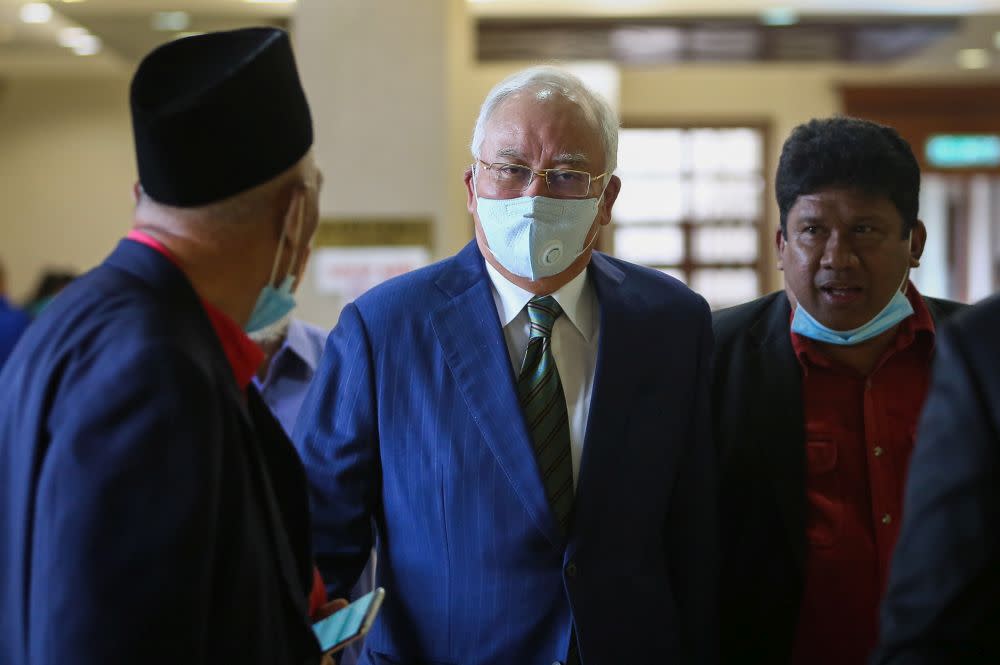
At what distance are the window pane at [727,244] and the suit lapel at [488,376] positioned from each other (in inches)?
356

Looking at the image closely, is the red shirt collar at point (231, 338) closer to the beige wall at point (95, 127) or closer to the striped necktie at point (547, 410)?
the striped necktie at point (547, 410)

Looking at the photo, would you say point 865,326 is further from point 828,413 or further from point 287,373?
point 287,373

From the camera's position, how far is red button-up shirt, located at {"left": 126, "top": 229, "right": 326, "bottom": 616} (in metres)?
1.24

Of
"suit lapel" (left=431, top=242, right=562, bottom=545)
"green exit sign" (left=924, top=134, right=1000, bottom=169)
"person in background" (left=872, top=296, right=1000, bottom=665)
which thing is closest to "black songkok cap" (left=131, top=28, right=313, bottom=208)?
"suit lapel" (left=431, top=242, right=562, bottom=545)

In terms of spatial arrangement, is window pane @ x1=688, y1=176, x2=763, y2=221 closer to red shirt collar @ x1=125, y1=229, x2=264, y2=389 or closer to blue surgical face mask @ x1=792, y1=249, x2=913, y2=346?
blue surgical face mask @ x1=792, y1=249, x2=913, y2=346

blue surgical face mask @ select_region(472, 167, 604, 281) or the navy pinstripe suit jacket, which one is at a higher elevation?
blue surgical face mask @ select_region(472, 167, 604, 281)

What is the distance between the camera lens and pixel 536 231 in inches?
69.9

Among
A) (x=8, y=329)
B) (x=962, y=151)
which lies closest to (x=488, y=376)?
(x=8, y=329)

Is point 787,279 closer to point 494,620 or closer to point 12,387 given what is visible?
point 494,620

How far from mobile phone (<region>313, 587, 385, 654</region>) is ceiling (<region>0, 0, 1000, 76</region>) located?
485 cm

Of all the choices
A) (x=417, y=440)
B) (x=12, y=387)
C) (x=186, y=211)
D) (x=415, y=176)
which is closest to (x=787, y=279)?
(x=417, y=440)

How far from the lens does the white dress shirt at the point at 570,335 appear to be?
178 cm

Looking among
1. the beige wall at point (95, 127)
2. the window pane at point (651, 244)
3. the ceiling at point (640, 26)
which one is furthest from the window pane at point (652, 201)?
the ceiling at point (640, 26)

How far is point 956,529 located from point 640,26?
21.4 feet
